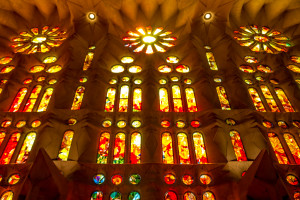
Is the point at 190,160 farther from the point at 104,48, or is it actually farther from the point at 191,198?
the point at 104,48

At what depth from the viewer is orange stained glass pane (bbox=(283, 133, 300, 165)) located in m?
11.0

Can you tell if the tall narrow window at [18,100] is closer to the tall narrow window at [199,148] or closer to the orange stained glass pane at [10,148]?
the orange stained glass pane at [10,148]

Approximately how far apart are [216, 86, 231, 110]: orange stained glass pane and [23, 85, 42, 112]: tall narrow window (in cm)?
876

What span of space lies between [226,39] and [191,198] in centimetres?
1004

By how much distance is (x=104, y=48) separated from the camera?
16.3 metres

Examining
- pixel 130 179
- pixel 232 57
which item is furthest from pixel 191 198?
pixel 232 57

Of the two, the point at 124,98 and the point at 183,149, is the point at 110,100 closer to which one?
the point at 124,98

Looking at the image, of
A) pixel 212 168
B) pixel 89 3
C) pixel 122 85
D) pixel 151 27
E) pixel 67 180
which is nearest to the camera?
pixel 67 180

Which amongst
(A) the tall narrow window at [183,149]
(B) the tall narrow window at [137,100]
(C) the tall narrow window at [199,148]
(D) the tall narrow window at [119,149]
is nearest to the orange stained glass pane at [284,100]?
(C) the tall narrow window at [199,148]

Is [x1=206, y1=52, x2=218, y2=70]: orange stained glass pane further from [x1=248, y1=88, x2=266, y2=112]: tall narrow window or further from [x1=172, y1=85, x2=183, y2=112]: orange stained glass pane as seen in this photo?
[x1=172, y1=85, x2=183, y2=112]: orange stained glass pane

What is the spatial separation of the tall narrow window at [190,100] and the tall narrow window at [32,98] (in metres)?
7.22

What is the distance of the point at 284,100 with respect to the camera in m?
14.0

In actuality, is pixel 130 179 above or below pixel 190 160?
below

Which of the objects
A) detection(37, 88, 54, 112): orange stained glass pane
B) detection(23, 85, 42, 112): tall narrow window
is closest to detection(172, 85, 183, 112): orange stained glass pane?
detection(37, 88, 54, 112): orange stained glass pane
